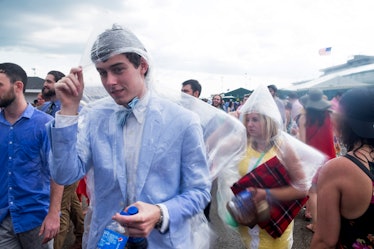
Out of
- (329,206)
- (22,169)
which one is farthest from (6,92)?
(329,206)

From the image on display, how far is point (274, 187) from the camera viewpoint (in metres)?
2.33

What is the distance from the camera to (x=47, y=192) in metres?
2.52

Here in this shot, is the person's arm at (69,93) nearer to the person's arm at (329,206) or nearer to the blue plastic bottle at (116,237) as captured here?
the blue plastic bottle at (116,237)

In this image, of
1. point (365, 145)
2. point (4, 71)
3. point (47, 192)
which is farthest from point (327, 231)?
point (4, 71)

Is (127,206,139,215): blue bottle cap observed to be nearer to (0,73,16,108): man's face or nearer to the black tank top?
the black tank top

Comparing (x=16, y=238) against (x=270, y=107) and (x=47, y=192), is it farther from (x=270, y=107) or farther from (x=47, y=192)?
(x=270, y=107)

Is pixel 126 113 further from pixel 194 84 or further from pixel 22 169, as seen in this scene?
pixel 194 84

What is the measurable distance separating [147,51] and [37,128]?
4.47 ft

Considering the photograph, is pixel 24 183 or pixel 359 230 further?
pixel 24 183

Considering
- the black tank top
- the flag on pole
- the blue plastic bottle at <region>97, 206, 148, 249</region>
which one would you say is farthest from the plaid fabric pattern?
the flag on pole

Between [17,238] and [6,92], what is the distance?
1175mm

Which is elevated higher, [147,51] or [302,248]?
[147,51]

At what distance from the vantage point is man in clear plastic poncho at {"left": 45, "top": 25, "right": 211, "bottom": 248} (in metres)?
1.33

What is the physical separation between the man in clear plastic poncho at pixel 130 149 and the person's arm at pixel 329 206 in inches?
27.7
